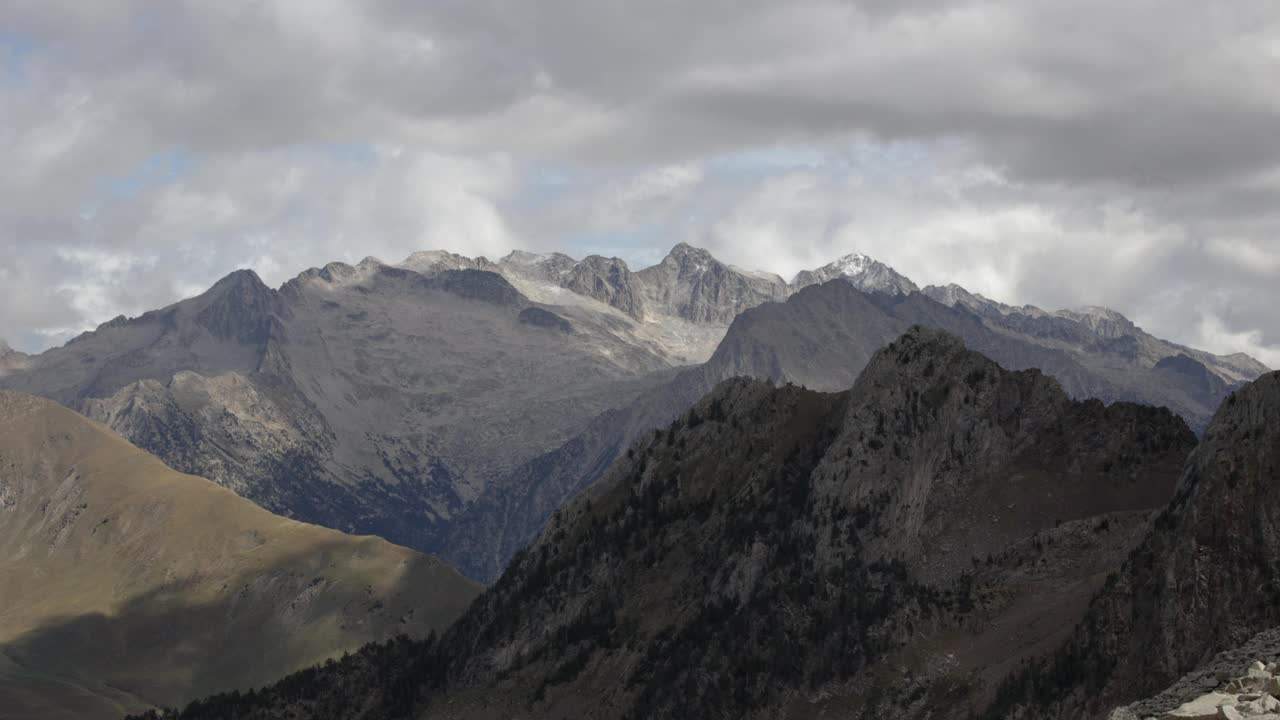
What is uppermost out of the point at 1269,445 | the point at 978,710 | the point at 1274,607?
the point at 1269,445

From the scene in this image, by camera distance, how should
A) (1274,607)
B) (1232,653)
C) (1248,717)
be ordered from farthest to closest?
(1274,607) < (1232,653) < (1248,717)

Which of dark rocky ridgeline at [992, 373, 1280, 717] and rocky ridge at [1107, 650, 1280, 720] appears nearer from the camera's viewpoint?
rocky ridge at [1107, 650, 1280, 720]

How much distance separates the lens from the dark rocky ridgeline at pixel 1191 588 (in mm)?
157250

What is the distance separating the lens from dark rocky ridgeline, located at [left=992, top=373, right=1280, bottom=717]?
15725 cm

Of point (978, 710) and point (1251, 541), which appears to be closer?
point (1251, 541)

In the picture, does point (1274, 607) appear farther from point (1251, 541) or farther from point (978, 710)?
point (978, 710)

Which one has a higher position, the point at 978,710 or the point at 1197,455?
the point at 1197,455

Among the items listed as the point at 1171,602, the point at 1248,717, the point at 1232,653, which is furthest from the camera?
the point at 1171,602

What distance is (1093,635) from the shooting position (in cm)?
17600

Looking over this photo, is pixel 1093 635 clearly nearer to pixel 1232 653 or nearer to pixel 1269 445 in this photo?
pixel 1269 445

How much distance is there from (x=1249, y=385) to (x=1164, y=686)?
41.9 m

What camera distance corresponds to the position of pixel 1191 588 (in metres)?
162

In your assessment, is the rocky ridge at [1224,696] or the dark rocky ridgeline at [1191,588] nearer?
the rocky ridge at [1224,696]

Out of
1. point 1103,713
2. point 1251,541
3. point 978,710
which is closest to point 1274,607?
point 1251,541
